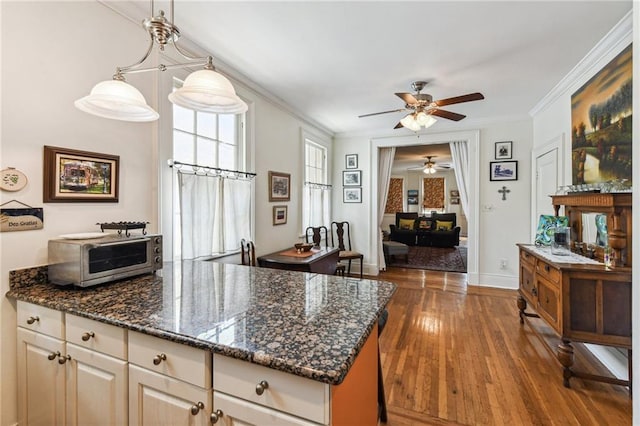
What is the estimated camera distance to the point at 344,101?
3.76 m

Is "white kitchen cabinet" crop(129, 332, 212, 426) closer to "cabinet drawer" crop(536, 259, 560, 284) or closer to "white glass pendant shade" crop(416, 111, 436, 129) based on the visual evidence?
"cabinet drawer" crop(536, 259, 560, 284)

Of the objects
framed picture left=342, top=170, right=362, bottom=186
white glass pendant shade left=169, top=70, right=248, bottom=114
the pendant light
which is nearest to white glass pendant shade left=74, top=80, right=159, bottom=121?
the pendant light

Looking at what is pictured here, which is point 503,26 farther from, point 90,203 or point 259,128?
point 90,203

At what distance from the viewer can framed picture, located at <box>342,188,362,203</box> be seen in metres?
5.38

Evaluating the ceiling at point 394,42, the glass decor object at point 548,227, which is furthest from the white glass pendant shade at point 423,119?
the glass decor object at point 548,227

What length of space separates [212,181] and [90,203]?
1001 mm

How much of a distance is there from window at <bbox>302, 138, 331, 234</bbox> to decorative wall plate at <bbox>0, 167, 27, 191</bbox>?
3.16 m

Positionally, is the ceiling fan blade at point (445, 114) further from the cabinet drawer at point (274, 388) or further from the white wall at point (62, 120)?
the cabinet drawer at point (274, 388)

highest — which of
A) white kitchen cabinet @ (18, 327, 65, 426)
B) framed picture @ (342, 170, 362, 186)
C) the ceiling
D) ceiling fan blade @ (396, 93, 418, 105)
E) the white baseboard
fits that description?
the ceiling

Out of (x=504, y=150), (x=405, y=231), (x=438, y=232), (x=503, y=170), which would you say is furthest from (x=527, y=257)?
(x=405, y=231)

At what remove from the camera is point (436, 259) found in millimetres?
6609

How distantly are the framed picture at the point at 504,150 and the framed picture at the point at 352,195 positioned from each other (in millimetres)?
2224

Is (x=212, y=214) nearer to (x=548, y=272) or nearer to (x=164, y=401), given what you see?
(x=164, y=401)

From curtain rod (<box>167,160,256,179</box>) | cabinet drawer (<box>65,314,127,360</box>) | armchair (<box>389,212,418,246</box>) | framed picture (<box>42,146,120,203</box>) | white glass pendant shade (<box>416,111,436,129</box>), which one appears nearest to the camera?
cabinet drawer (<box>65,314,127,360</box>)
